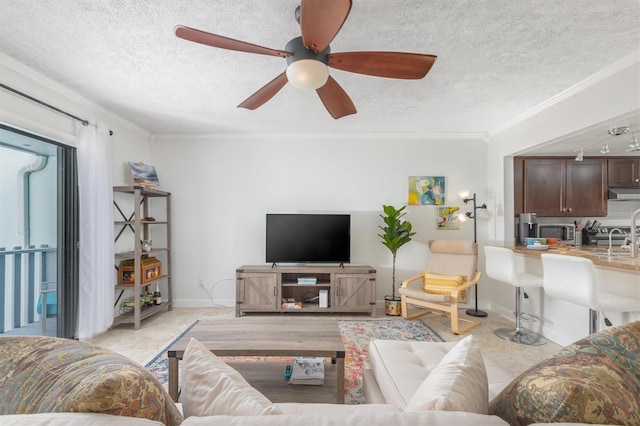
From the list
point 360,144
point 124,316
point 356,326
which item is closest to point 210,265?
point 124,316

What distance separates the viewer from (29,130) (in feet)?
8.20

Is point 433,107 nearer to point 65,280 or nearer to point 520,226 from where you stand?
point 520,226

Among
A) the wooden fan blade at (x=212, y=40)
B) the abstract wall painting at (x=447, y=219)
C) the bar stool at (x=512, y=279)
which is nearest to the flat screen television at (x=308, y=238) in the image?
the abstract wall painting at (x=447, y=219)

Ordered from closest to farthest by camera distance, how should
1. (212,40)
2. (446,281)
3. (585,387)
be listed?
(585,387) → (212,40) → (446,281)

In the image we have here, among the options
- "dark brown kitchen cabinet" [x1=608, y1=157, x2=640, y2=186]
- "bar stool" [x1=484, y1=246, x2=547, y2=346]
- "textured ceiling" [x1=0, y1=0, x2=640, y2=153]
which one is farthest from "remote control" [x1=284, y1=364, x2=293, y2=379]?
"dark brown kitchen cabinet" [x1=608, y1=157, x2=640, y2=186]

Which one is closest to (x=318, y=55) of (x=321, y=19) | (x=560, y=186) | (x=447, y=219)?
(x=321, y=19)

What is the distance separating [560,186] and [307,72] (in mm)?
4248

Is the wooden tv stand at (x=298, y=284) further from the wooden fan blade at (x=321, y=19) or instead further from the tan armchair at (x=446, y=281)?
the wooden fan blade at (x=321, y=19)

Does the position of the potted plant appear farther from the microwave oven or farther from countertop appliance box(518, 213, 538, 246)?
the microwave oven

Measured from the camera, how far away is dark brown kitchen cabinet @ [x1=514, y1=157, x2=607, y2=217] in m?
4.08

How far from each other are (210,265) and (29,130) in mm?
2437

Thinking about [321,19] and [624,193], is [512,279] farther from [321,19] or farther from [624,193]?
[321,19]

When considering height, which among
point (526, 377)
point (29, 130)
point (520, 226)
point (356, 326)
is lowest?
point (356, 326)

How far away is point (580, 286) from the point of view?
7.29ft
